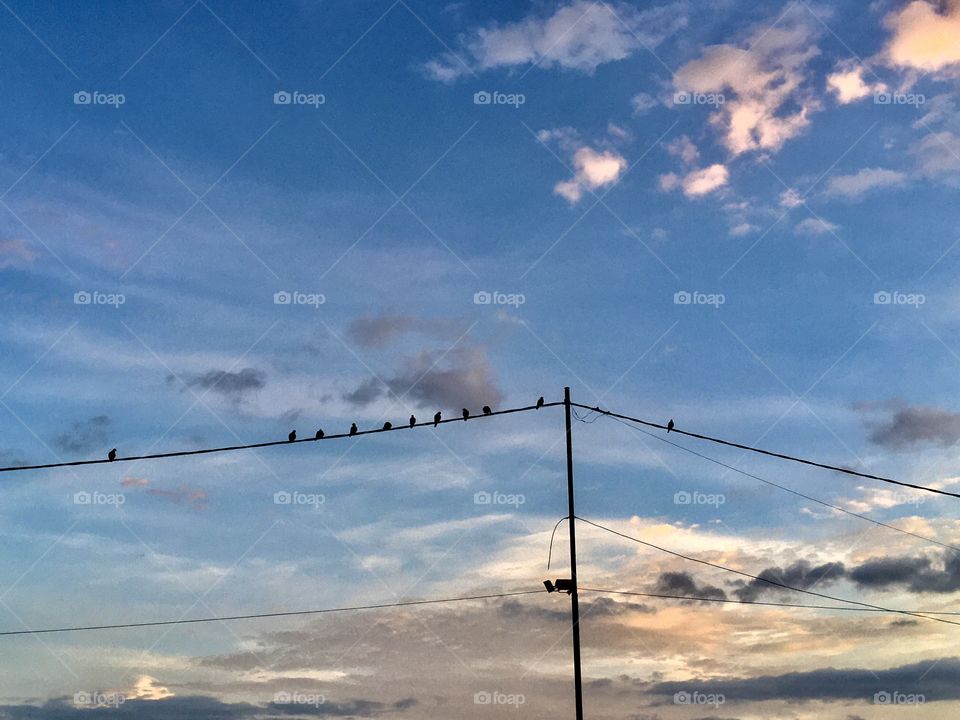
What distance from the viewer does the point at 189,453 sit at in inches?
1216

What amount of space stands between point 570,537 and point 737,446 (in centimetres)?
632

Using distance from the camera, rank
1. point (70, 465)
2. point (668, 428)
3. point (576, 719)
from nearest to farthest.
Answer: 1. point (576, 719)
2. point (70, 465)
3. point (668, 428)

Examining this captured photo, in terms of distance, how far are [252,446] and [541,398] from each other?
10.2 meters

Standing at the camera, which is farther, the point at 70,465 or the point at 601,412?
the point at 601,412

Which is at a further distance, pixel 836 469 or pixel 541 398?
pixel 541 398

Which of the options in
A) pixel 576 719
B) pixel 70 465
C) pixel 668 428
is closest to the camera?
pixel 576 719

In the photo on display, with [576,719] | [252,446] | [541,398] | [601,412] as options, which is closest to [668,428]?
[601,412]

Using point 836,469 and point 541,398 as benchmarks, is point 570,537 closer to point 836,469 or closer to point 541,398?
point 541,398

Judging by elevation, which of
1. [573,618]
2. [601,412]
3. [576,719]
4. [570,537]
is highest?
[601,412]

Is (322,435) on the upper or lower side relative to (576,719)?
upper

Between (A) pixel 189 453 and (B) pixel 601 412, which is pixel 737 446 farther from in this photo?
(A) pixel 189 453

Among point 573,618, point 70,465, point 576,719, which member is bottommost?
point 576,719

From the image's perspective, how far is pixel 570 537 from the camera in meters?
31.9

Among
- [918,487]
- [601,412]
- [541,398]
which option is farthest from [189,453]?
[918,487]
